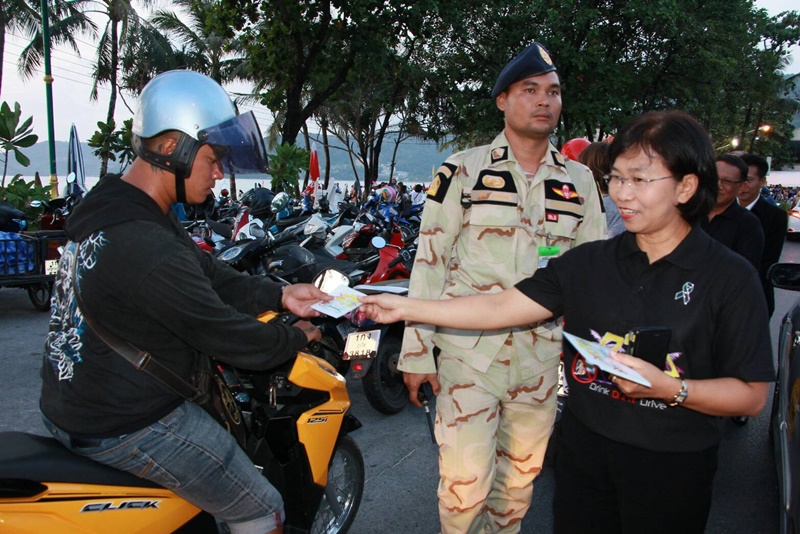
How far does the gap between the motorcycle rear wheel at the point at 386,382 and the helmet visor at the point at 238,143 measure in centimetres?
243

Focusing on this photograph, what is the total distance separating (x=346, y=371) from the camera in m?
4.24

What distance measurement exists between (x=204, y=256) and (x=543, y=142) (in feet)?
4.65

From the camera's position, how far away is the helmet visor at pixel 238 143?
1805 millimetres

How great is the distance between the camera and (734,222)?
3.84m

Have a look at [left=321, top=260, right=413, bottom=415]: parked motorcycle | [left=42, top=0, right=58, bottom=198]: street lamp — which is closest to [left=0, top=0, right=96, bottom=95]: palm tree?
[left=42, top=0, right=58, bottom=198]: street lamp

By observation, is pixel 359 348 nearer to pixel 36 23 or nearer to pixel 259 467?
pixel 259 467

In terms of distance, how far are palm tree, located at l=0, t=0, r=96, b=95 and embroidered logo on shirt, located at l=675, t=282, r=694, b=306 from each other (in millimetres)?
25711

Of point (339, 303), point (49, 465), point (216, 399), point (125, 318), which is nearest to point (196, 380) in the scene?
point (216, 399)

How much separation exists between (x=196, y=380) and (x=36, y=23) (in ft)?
92.1

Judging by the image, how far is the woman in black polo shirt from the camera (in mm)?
1508

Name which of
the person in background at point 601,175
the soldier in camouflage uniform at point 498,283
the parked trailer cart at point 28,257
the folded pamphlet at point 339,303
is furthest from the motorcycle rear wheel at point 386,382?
the parked trailer cart at point 28,257

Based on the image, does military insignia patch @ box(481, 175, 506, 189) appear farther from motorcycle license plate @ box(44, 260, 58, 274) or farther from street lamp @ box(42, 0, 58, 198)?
street lamp @ box(42, 0, 58, 198)

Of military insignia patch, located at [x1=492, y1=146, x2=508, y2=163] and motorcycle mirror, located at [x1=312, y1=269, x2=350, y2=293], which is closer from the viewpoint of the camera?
motorcycle mirror, located at [x1=312, y1=269, x2=350, y2=293]

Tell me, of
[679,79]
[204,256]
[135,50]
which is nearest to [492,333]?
[204,256]
